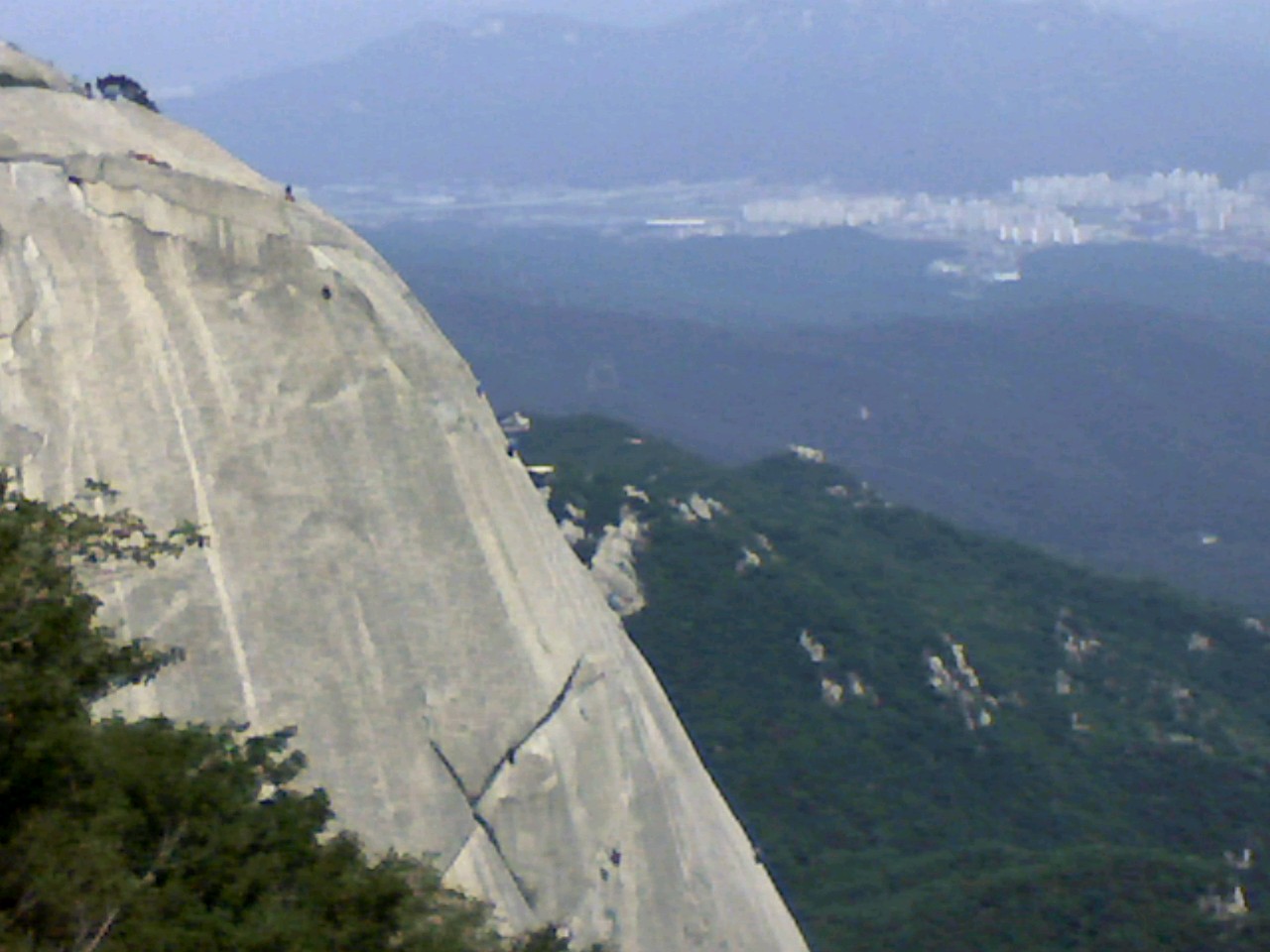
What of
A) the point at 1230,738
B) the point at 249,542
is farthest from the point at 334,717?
the point at 1230,738

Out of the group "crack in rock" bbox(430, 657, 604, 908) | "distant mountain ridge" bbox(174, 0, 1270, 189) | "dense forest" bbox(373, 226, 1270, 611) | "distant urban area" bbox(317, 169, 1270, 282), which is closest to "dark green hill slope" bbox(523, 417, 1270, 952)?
"crack in rock" bbox(430, 657, 604, 908)

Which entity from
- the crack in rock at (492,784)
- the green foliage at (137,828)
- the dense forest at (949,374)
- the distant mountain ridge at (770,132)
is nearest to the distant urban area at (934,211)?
the distant mountain ridge at (770,132)

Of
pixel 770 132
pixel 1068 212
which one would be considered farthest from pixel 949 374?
pixel 770 132

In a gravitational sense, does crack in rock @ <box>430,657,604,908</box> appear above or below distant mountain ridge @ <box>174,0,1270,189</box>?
below

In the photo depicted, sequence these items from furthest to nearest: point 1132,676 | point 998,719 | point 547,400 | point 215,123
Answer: point 215,123 < point 547,400 < point 1132,676 < point 998,719

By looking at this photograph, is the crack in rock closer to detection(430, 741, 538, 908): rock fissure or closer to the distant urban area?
detection(430, 741, 538, 908): rock fissure

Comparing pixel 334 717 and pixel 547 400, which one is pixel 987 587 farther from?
pixel 547 400

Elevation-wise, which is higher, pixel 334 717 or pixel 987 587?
pixel 334 717
